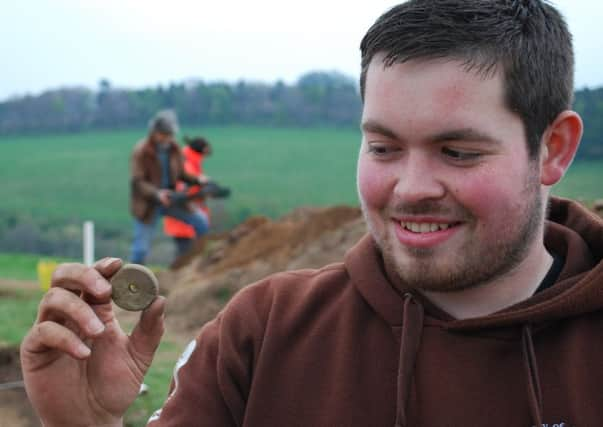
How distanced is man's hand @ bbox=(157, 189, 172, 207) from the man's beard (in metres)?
8.22

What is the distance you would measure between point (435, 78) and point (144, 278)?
0.82 metres

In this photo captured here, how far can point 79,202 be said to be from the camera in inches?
451

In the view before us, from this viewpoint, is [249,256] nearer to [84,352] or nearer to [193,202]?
[193,202]

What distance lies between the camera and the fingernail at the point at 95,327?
67.1 inches

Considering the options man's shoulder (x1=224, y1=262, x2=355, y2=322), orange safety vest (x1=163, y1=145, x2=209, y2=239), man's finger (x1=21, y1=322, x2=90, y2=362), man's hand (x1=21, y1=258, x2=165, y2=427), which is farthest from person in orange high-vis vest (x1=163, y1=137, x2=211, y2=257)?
man's finger (x1=21, y1=322, x2=90, y2=362)

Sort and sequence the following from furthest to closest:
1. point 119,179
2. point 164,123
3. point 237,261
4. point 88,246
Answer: point 119,179 → point 164,123 → point 88,246 → point 237,261

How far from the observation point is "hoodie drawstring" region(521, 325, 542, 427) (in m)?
1.69

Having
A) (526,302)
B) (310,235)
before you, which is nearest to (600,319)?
(526,302)

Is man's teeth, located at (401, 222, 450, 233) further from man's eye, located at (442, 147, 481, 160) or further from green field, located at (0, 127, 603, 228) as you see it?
green field, located at (0, 127, 603, 228)

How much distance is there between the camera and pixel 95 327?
67.3 inches

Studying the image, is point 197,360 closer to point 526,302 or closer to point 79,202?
point 526,302

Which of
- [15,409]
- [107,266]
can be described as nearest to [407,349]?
[107,266]

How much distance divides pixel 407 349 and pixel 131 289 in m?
0.66

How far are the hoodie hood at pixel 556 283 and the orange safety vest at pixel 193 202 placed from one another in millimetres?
8502
